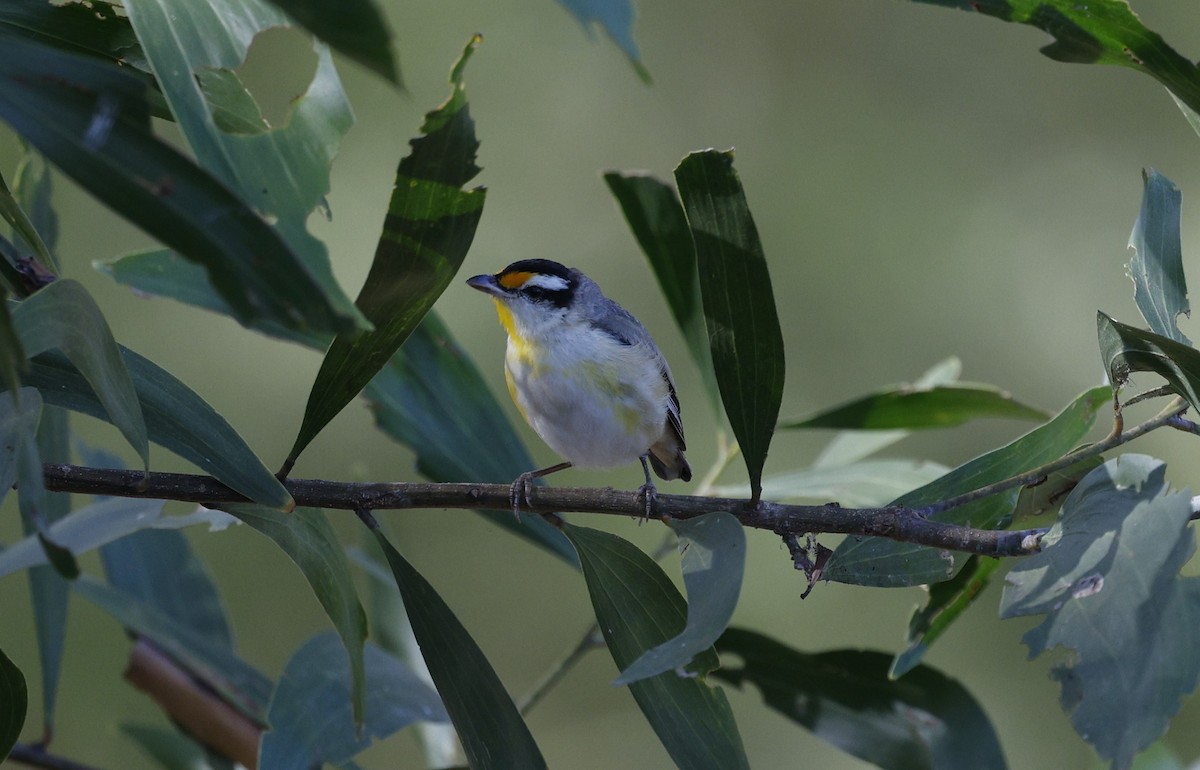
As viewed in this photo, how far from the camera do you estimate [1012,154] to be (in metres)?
3.39

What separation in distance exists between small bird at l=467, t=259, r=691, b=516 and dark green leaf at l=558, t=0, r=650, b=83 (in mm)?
928

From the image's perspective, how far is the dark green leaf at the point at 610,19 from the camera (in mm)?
484

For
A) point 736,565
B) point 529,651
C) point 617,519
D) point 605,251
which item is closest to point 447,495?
point 736,565

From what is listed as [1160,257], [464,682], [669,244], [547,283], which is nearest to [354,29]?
[464,682]

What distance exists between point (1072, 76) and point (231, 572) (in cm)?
304

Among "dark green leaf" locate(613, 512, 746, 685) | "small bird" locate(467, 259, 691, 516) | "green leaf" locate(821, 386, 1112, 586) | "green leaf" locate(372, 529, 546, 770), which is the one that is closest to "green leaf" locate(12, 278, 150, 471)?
"green leaf" locate(372, 529, 546, 770)

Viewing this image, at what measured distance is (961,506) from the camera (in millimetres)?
874

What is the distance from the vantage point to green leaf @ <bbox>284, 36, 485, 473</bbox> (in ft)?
2.18

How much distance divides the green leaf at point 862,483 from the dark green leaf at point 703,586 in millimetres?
437

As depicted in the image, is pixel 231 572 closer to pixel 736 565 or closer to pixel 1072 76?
pixel 736 565

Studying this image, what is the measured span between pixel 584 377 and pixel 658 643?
0.70 m

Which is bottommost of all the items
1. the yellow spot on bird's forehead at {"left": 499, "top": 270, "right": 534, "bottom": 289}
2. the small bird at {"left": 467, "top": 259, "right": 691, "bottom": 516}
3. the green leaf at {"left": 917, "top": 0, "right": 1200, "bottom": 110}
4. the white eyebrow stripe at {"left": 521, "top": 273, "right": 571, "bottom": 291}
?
the small bird at {"left": 467, "top": 259, "right": 691, "bottom": 516}

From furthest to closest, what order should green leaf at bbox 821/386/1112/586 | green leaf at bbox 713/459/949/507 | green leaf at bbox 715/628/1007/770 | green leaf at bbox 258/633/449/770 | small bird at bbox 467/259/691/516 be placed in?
small bird at bbox 467/259/691/516 → green leaf at bbox 713/459/949/507 → green leaf at bbox 715/628/1007/770 → green leaf at bbox 258/633/449/770 → green leaf at bbox 821/386/1112/586

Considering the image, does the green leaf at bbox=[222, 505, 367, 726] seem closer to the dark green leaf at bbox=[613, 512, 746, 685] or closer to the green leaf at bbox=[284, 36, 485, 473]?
the green leaf at bbox=[284, 36, 485, 473]
